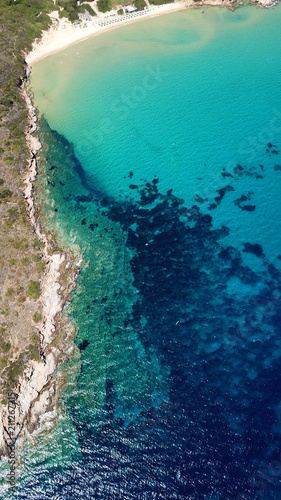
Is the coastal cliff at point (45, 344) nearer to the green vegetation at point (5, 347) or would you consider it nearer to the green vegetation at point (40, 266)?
the green vegetation at point (40, 266)

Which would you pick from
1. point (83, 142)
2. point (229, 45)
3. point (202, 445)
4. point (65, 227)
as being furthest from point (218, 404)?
point (229, 45)

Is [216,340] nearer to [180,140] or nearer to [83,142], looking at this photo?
[180,140]

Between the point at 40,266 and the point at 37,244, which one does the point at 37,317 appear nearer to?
the point at 40,266

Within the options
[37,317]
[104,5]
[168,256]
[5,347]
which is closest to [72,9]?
[104,5]

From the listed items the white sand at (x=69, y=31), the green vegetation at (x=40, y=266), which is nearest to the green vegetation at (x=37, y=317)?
the green vegetation at (x=40, y=266)

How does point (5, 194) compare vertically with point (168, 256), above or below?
above

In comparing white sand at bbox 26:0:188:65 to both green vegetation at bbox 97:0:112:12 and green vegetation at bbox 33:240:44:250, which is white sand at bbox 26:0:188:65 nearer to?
green vegetation at bbox 97:0:112:12

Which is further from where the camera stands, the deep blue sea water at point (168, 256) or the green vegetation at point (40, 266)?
the green vegetation at point (40, 266)
